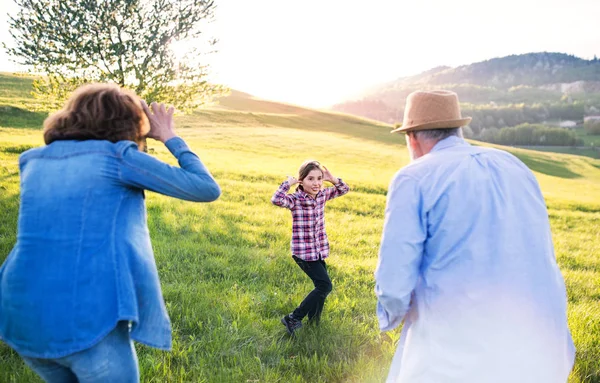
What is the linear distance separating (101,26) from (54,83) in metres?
3.37

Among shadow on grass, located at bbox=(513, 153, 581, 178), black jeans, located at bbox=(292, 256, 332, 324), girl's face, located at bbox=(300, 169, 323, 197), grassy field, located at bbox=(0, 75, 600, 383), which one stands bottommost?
shadow on grass, located at bbox=(513, 153, 581, 178)

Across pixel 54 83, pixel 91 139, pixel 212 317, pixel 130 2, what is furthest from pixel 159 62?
pixel 91 139

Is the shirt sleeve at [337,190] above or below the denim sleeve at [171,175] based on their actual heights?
below

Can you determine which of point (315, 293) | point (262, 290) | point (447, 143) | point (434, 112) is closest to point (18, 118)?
point (262, 290)

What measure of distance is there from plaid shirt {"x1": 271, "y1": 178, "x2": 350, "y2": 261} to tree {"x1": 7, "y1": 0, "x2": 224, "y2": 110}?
17.4m

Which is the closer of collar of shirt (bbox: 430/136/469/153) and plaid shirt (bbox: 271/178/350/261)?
collar of shirt (bbox: 430/136/469/153)

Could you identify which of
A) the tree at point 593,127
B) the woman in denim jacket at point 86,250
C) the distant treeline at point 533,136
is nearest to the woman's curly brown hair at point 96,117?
the woman in denim jacket at point 86,250

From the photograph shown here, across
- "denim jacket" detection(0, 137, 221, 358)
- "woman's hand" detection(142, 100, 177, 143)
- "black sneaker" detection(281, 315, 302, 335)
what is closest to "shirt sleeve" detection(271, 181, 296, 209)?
"black sneaker" detection(281, 315, 302, 335)

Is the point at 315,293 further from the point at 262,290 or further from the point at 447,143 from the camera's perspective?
the point at 447,143

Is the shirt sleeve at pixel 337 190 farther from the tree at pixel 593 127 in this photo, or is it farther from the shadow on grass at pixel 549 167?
the tree at pixel 593 127

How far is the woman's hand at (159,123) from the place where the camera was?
8.55ft

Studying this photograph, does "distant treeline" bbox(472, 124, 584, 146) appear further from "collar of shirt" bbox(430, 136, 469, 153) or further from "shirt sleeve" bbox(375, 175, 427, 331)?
"shirt sleeve" bbox(375, 175, 427, 331)

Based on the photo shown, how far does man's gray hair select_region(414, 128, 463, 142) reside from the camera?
2.84m

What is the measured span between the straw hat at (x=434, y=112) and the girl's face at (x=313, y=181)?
243cm
